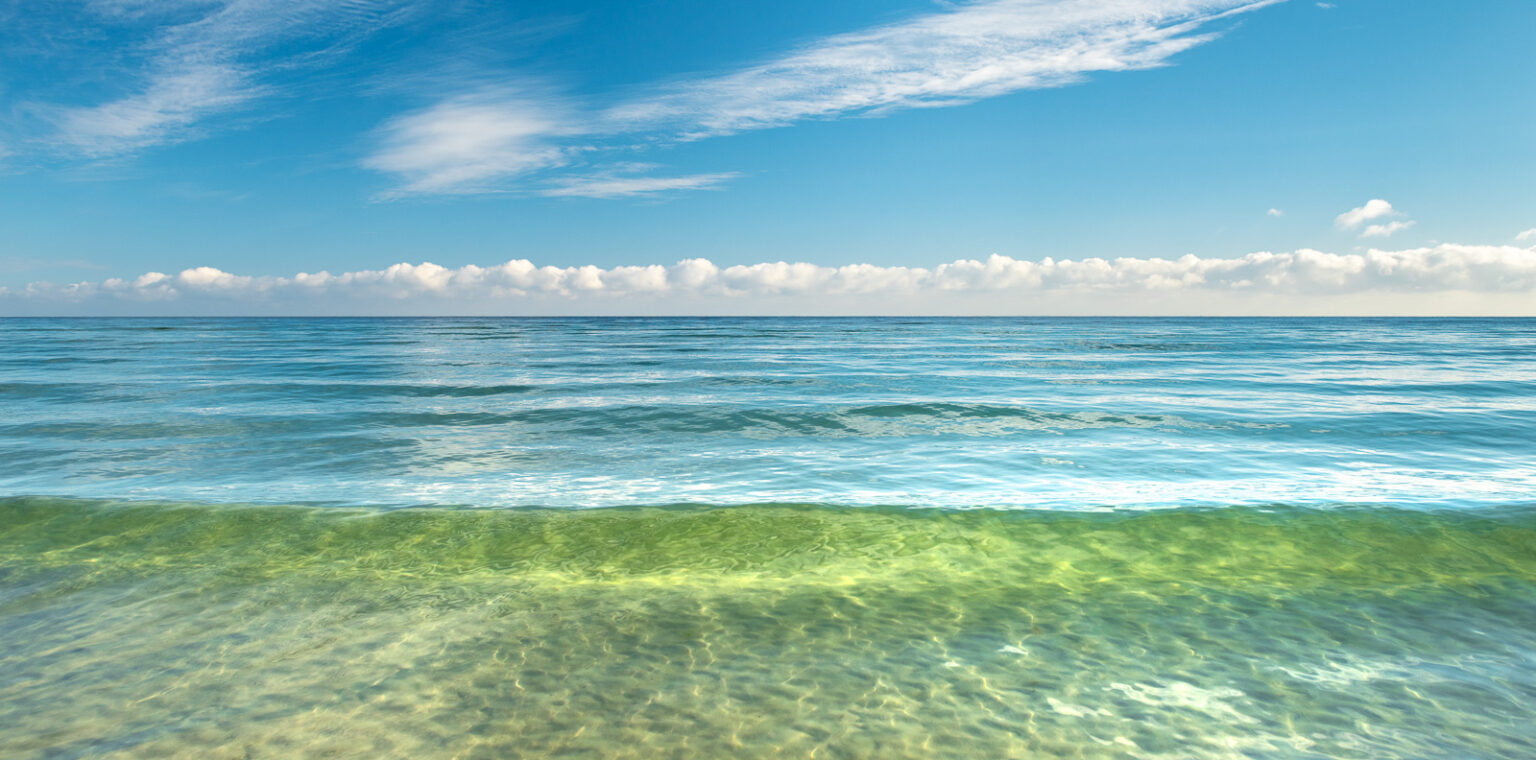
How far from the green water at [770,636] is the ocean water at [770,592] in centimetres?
3

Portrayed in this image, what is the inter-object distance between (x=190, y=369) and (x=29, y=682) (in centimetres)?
3149

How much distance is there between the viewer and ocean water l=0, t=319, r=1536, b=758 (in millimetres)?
3896

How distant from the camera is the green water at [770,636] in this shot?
12.5 ft

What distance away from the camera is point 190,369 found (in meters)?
30.2

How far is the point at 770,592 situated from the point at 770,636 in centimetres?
93

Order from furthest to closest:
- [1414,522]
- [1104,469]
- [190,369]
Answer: [190,369] → [1104,469] → [1414,522]

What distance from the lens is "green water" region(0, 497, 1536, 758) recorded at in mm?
3818

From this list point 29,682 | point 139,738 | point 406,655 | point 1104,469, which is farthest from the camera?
point 1104,469

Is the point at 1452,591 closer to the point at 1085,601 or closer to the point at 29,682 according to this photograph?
the point at 1085,601

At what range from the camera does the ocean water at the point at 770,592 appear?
390 centimetres

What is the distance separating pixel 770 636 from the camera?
16.4 feet

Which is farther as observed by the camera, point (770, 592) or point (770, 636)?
point (770, 592)

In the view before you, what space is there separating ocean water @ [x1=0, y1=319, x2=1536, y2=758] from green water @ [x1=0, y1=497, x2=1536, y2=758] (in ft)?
0.09

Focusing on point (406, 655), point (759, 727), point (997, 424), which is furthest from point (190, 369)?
point (759, 727)
